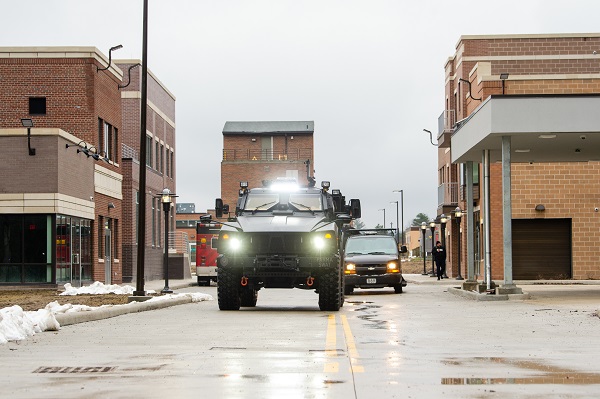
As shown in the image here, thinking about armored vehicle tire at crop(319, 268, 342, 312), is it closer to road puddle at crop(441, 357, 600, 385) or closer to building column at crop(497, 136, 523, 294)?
building column at crop(497, 136, 523, 294)

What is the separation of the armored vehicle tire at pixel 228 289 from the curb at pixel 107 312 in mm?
1998

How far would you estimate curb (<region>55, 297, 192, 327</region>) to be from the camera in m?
18.6

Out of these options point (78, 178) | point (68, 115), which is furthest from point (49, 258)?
point (68, 115)

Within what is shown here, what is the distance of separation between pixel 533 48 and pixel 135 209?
75.1ft

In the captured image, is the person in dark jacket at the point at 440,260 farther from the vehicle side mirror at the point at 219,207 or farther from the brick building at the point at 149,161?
the vehicle side mirror at the point at 219,207

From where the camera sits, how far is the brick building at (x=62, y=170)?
133 feet

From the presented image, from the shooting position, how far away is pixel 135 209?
5631 cm

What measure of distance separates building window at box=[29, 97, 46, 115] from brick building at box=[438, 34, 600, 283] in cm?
1751

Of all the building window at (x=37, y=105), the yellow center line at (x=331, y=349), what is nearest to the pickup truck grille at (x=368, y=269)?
the yellow center line at (x=331, y=349)

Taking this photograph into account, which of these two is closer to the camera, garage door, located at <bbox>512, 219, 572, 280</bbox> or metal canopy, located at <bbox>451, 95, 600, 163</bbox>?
metal canopy, located at <bbox>451, 95, 600, 163</bbox>

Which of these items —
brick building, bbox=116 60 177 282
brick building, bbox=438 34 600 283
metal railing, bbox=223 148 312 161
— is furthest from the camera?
metal railing, bbox=223 148 312 161

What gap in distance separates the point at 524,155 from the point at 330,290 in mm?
14791

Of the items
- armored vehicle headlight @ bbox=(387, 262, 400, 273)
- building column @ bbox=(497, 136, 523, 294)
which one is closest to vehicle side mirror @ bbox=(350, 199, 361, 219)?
building column @ bbox=(497, 136, 523, 294)

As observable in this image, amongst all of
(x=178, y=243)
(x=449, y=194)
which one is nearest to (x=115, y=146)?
(x=178, y=243)
